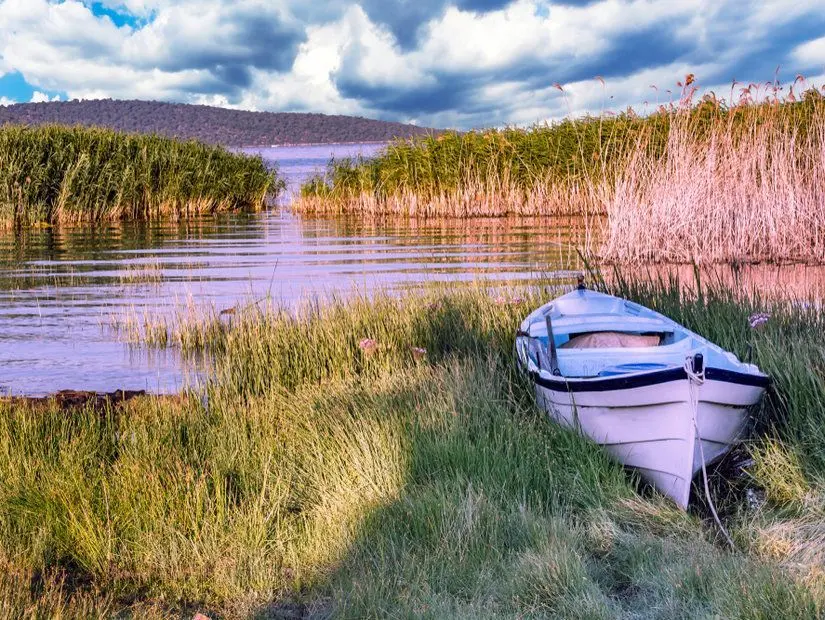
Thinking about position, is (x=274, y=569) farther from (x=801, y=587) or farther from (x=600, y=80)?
(x=600, y=80)

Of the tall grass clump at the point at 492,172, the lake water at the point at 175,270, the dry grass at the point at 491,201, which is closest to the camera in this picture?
the lake water at the point at 175,270

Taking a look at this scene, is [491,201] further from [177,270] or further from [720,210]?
[720,210]

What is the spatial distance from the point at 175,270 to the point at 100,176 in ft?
32.4

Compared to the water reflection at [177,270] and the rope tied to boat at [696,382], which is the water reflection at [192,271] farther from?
the rope tied to boat at [696,382]

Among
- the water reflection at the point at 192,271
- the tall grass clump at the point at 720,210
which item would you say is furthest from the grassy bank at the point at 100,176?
the tall grass clump at the point at 720,210

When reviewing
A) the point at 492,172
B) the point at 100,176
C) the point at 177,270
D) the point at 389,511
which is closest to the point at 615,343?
the point at 389,511

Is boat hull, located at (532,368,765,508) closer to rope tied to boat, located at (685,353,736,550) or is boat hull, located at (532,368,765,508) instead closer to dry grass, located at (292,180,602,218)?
rope tied to boat, located at (685,353,736,550)

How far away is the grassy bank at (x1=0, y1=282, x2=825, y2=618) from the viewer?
3.54 meters

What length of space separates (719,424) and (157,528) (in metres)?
3.07

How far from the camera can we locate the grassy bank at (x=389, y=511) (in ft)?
11.6

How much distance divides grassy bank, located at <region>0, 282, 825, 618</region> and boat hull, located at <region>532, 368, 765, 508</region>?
158 mm

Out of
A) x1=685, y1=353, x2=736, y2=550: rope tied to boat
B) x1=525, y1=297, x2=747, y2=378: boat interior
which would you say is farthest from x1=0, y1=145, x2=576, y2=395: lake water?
x1=685, y1=353, x2=736, y2=550: rope tied to boat

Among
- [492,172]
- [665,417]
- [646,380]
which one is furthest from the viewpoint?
[492,172]

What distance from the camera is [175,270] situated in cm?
1469
